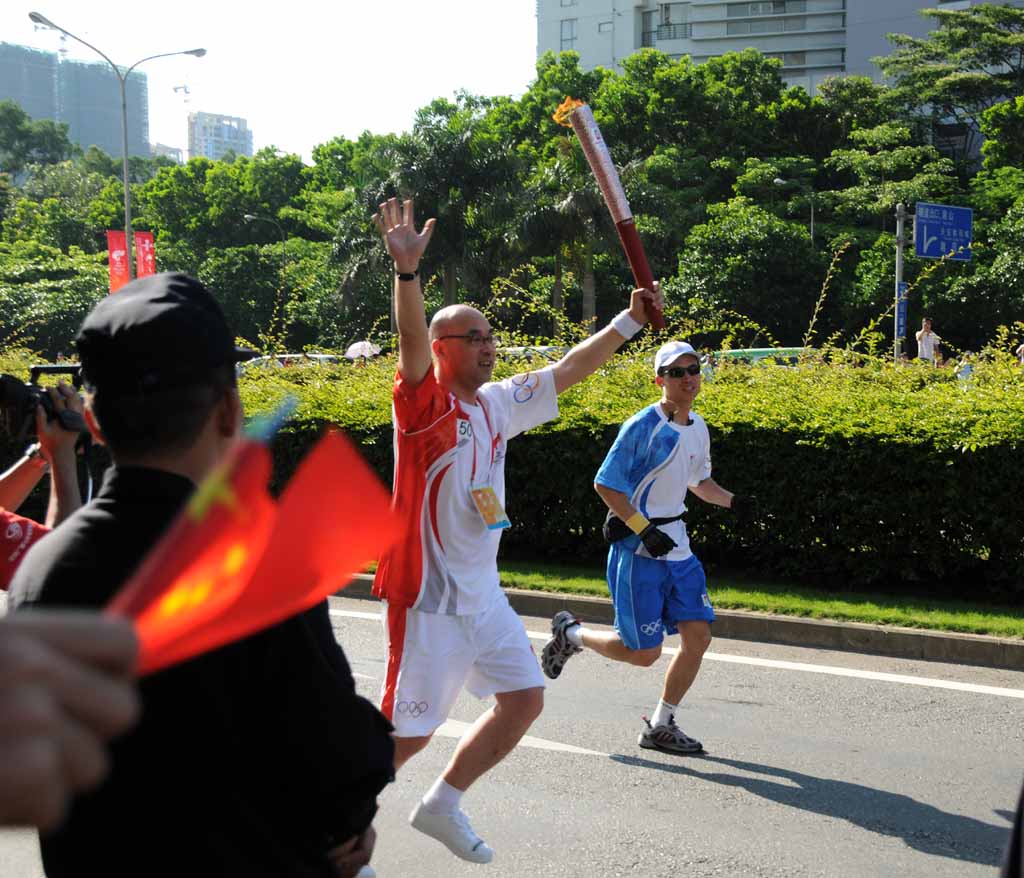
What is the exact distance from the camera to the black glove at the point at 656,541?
600 cm

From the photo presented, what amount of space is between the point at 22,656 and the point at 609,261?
153ft

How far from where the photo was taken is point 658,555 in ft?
19.8

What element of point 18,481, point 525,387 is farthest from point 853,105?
point 18,481

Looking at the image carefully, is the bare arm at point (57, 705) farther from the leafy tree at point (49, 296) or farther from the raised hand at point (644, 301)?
the leafy tree at point (49, 296)

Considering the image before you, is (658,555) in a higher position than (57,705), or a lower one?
lower

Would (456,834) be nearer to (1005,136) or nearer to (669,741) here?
(669,741)

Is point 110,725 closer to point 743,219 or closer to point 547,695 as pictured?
point 547,695

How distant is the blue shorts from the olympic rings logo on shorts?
6.57 feet

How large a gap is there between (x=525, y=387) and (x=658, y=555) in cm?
158

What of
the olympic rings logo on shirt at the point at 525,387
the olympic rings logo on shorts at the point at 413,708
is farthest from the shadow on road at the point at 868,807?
the olympic rings logo on shirt at the point at 525,387

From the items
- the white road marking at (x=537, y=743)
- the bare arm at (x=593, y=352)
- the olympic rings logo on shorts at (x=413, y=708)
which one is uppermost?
the bare arm at (x=593, y=352)

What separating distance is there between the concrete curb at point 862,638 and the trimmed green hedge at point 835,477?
129 centimetres

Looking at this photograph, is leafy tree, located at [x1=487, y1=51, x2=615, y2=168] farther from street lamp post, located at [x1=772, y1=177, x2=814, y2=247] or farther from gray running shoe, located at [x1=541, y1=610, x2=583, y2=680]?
gray running shoe, located at [x1=541, y1=610, x2=583, y2=680]

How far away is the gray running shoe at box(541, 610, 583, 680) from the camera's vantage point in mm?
6422
